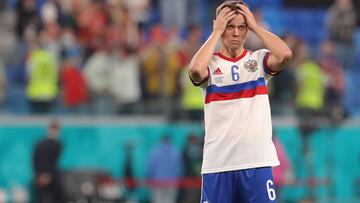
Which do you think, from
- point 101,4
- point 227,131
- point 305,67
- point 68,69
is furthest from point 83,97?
point 227,131

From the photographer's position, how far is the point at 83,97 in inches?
858

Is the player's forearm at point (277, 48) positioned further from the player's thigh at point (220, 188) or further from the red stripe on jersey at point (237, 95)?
the player's thigh at point (220, 188)

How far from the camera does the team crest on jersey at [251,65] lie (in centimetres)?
995

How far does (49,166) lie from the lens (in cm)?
2041

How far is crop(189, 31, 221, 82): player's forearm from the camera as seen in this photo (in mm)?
9727

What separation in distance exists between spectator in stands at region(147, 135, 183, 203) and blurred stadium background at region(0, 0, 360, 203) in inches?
0.9

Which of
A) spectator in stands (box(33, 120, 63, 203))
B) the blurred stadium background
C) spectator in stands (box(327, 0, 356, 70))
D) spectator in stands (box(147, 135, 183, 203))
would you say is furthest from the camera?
spectator in stands (box(327, 0, 356, 70))

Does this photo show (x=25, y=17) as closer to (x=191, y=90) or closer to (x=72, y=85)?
(x=72, y=85)

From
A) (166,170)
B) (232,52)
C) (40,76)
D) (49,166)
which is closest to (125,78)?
(40,76)

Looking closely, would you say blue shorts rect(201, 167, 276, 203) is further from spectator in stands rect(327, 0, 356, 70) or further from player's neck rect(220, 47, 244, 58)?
spectator in stands rect(327, 0, 356, 70)

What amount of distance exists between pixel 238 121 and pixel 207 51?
641 millimetres

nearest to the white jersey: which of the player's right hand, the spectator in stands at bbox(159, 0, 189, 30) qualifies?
the player's right hand

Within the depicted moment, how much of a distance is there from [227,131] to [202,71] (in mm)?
558

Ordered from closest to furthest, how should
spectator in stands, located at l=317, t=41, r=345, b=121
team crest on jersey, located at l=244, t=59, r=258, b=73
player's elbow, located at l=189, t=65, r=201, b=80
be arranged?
player's elbow, located at l=189, t=65, r=201, b=80, team crest on jersey, located at l=244, t=59, r=258, b=73, spectator in stands, located at l=317, t=41, r=345, b=121
